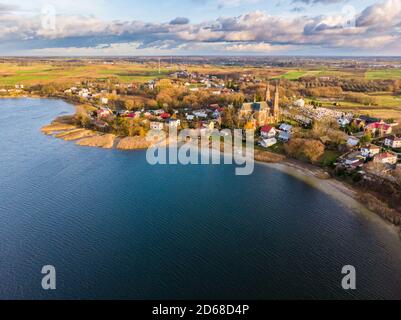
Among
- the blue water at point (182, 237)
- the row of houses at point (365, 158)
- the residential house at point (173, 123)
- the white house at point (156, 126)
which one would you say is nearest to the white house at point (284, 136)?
the row of houses at point (365, 158)

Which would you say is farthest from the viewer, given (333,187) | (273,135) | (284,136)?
(273,135)

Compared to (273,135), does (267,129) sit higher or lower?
higher

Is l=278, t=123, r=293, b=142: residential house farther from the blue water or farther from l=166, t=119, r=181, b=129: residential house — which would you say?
l=166, t=119, r=181, b=129: residential house

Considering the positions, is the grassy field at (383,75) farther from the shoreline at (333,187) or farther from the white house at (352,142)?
the shoreline at (333,187)

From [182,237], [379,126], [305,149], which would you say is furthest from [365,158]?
[182,237]

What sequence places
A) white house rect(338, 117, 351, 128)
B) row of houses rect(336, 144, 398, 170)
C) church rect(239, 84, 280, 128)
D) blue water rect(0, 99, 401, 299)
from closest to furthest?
blue water rect(0, 99, 401, 299) < row of houses rect(336, 144, 398, 170) < white house rect(338, 117, 351, 128) < church rect(239, 84, 280, 128)

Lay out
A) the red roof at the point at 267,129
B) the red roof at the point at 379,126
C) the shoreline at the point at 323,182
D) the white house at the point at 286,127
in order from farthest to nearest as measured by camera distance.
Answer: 1. the white house at the point at 286,127
2. the red roof at the point at 379,126
3. the red roof at the point at 267,129
4. the shoreline at the point at 323,182

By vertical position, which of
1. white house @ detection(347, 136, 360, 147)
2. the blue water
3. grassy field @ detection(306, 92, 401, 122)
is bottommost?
the blue water

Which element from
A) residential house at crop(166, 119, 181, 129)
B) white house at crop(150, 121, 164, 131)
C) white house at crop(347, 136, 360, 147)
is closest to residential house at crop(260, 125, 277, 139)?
white house at crop(347, 136, 360, 147)

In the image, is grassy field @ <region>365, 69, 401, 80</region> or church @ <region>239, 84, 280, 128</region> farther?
grassy field @ <region>365, 69, 401, 80</region>

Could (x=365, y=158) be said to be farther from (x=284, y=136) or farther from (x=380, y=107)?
(x=380, y=107)
